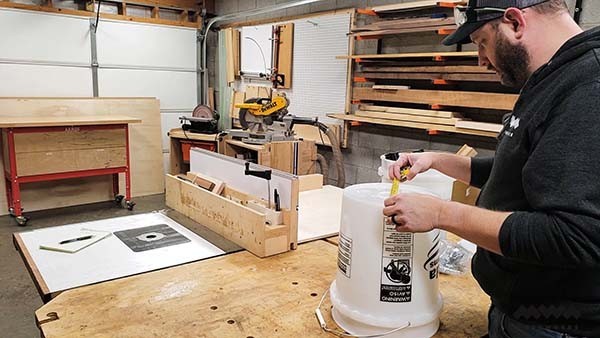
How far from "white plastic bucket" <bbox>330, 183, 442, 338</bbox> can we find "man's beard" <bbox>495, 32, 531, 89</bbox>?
362mm

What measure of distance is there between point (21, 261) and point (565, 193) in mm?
3632

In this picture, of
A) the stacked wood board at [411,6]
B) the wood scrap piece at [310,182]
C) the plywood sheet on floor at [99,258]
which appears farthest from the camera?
the stacked wood board at [411,6]

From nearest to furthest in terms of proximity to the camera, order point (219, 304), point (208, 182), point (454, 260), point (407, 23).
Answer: point (219, 304) < point (454, 260) < point (208, 182) < point (407, 23)

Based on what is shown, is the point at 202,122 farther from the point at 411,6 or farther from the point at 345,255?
the point at 345,255

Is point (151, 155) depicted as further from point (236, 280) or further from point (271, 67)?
point (236, 280)

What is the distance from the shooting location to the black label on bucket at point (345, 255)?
992 mm

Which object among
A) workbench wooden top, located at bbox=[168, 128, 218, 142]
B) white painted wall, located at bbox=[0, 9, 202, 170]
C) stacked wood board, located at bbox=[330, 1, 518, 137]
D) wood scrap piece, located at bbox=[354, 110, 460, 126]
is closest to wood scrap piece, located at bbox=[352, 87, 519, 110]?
stacked wood board, located at bbox=[330, 1, 518, 137]

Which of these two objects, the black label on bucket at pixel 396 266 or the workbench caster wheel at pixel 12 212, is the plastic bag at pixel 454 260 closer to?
the black label on bucket at pixel 396 266

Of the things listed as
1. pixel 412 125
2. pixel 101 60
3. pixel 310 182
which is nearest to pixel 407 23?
pixel 412 125

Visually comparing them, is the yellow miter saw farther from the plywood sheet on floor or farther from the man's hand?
the man's hand

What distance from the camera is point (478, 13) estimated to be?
2.89ft

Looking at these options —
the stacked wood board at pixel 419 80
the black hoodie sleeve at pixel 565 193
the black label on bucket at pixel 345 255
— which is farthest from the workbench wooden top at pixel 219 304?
the stacked wood board at pixel 419 80

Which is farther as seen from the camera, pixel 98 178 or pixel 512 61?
pixel 98 178

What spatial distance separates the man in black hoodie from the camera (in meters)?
0.68
